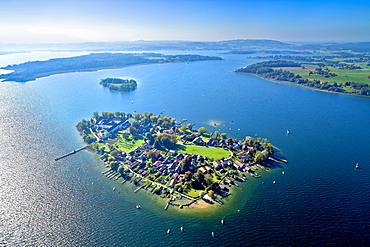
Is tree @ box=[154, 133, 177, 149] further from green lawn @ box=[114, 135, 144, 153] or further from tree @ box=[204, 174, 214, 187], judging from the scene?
tree @ box=[204, 174, 214, 187]

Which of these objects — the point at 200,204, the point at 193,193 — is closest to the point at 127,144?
the point at 193,193

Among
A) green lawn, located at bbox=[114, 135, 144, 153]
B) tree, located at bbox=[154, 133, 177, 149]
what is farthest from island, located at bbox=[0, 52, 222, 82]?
tree, located at bbox=[154, 133, 177, 149]

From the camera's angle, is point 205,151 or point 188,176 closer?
point 188,176

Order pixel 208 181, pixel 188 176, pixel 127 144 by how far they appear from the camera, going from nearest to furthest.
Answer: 1. pixel 208 181
2. pixel 188 176
3. pixel 127 144

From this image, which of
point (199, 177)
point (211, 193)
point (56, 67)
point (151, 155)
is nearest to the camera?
point (211, 193)

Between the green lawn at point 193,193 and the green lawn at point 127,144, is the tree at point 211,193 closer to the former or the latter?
the green lawn at point 193,193

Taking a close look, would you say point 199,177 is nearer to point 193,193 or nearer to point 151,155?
point 193,193

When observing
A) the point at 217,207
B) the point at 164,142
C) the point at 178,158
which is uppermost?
the point at 164,142

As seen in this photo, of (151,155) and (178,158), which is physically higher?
(151,155)
